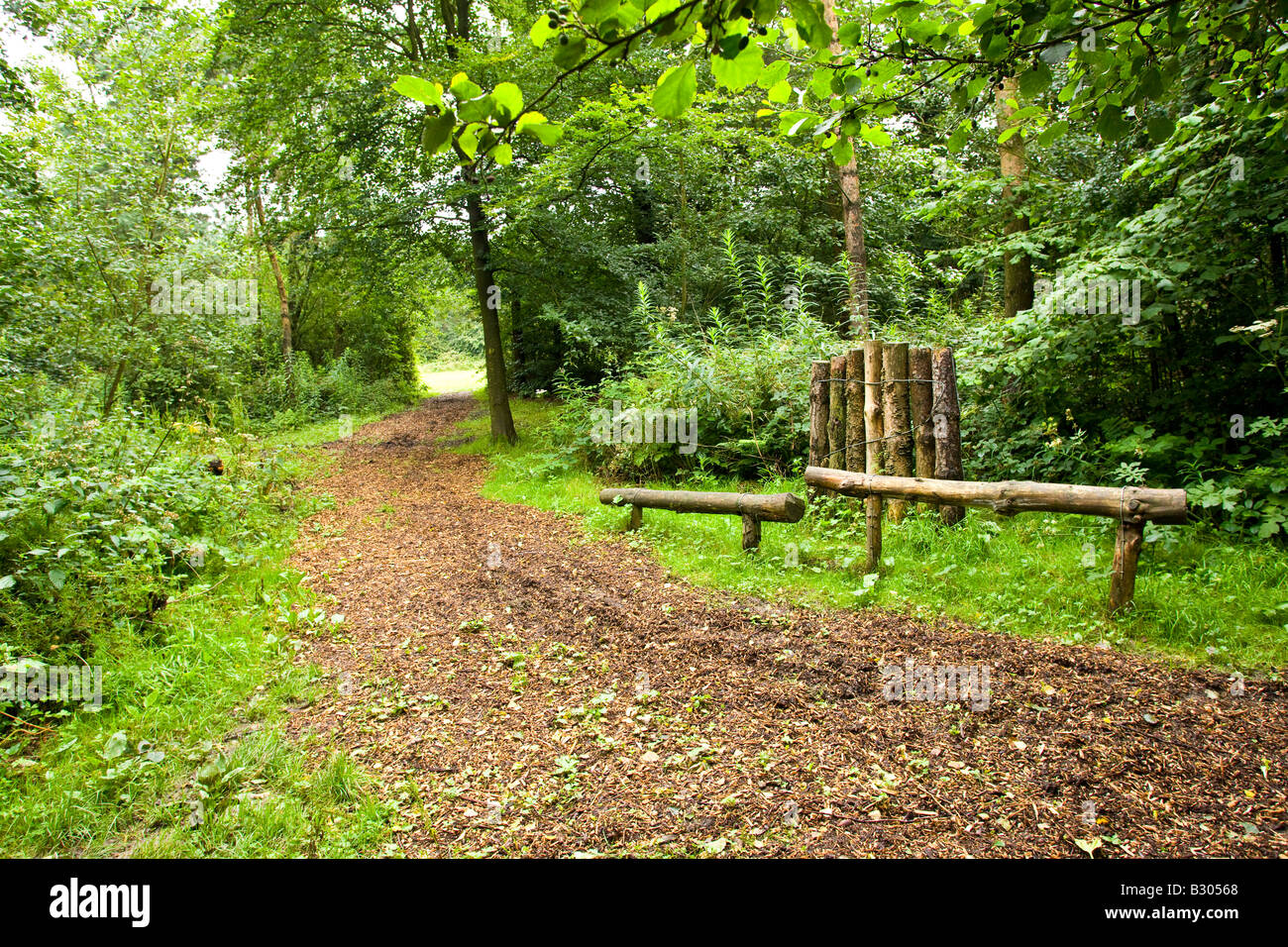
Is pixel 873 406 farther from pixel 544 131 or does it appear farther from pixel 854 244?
pixel 544 131

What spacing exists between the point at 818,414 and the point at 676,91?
593 cm

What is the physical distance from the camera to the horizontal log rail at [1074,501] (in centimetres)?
409

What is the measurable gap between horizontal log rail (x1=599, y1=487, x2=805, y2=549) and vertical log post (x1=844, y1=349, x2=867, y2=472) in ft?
3.12

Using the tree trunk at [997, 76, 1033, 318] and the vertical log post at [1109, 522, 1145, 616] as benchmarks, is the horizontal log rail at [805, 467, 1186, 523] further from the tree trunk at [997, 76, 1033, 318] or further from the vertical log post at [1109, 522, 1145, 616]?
the tree trunk at [997, 76, 1033, 318]

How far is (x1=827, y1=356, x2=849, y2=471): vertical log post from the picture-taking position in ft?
22.9

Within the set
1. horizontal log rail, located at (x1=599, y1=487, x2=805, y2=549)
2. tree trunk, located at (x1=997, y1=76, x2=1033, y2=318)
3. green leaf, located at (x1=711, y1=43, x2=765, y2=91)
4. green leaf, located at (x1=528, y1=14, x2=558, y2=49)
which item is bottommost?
horizontal log rail, located at (x1=599, y1=487, x2=805, y2=549)

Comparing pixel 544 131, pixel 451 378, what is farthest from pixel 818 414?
pixel 451 378

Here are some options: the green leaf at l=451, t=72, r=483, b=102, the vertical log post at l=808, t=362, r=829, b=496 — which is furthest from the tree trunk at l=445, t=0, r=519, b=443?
the green leaf at l=451, t=72, r=483, b=102

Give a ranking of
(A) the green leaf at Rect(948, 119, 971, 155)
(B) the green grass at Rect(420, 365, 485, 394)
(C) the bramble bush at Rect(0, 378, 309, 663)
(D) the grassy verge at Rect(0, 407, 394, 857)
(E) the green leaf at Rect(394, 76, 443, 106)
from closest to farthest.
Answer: (E) the green leaf at Rect(394, 76, 443, 106), (A) the green leaf at Rect(948, 119, 971, 155), (D) the grassy verge at Rect(0, 407, 394, 857), (C) the bramble bush at Rect(0, 378, 309, 663), (B) the green grass at Rect(420, 365, 485, 394)

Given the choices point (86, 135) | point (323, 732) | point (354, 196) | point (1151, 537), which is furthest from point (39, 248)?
point (1151, 537)

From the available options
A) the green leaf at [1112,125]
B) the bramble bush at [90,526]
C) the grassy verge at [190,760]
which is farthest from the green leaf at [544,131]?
the bramble bush at [90,526]

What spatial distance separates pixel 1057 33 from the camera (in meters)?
2.31
